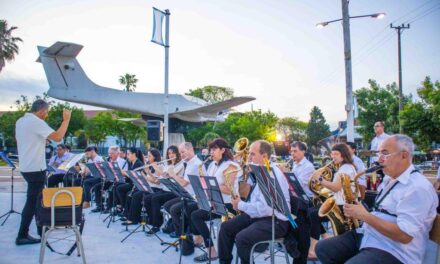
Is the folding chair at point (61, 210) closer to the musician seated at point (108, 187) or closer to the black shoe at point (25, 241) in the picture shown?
the black shoe at point (25, 241)

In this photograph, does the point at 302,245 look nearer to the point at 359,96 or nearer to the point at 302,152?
the point at 302,152

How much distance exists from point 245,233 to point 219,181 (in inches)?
50.8

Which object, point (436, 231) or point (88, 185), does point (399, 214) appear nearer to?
point (436, 231)

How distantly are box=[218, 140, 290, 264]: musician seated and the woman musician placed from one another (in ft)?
1.42

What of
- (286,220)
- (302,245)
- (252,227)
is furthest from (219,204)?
(302,245)

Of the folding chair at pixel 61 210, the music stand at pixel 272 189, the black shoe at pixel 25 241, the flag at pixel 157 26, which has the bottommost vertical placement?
the black shoe at pixel 25 241

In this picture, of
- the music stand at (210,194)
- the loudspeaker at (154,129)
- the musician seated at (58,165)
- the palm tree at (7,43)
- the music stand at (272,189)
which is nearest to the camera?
the music stand at (272,189)

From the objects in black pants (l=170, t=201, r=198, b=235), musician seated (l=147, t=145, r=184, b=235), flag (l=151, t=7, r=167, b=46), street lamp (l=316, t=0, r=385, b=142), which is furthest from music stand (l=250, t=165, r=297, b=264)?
flag (l=151, t=7, r=167, b=46)

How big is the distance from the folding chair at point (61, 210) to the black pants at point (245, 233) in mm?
1757

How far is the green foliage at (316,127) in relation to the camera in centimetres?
A: 7575

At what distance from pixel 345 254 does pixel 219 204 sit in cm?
A: 148

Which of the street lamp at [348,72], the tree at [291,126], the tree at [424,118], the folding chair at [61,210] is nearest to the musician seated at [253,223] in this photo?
the folding chair at [61,210]

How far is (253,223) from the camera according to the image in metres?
4.10

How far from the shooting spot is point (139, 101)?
20.3 m
